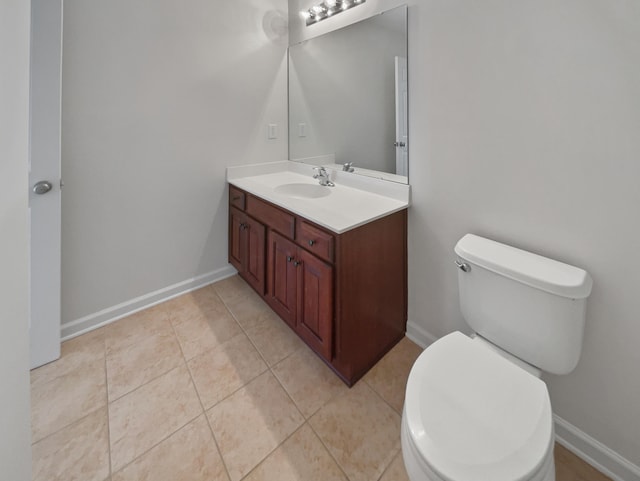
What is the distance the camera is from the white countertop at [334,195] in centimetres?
135

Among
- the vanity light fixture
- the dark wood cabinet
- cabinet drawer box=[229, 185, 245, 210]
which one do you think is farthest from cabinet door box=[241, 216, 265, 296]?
the vanity light fixture

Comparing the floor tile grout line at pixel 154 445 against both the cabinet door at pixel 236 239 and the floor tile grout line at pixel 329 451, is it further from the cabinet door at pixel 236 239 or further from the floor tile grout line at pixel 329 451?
the cabinet door at pixel 236 239

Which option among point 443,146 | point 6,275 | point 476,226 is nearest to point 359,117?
point 443,146

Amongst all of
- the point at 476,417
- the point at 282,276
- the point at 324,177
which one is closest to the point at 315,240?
the point at 282,276

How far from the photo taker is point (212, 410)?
1298mm

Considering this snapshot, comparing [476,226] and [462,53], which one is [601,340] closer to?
[476,226]

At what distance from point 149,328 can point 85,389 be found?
1.49ft

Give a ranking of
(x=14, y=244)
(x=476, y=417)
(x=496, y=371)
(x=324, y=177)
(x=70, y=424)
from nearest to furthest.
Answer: (x=14, y=244) < (x=476, y=417) < (x=496, y=371) < (x=70, y=424) < (x=324, y=177)

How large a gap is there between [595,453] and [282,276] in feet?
4.81

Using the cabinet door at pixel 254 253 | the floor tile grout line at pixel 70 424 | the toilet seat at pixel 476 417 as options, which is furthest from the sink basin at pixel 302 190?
the floor tile grout line at pixel 70 424

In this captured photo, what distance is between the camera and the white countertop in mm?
1351

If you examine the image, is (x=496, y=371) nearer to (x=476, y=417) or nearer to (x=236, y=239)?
(x=476, y=417)

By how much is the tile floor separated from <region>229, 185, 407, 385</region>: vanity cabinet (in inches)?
6.2

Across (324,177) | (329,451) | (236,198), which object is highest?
(324,177)
